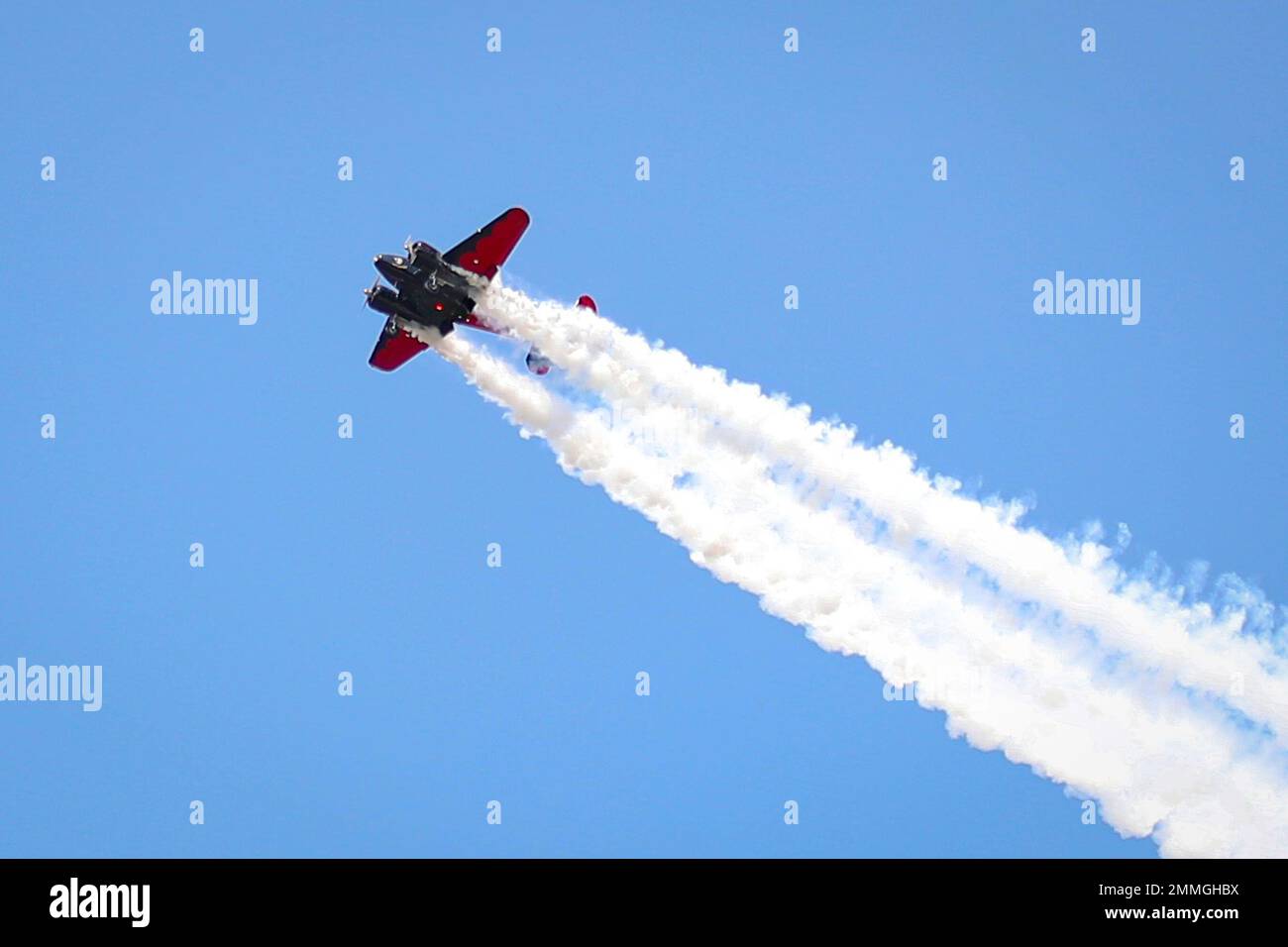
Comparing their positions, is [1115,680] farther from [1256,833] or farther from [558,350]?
[558,350]

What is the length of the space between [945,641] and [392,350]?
1786cm

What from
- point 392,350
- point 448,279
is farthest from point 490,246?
point 392,350

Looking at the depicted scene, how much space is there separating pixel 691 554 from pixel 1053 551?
29.5 ft

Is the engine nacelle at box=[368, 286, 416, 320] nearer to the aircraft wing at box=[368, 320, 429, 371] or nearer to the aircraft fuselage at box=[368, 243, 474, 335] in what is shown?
the aircraft fuselage at box=[368, 243, 474, 335]

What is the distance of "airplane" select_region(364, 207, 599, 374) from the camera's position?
45594mm

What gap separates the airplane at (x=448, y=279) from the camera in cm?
4559

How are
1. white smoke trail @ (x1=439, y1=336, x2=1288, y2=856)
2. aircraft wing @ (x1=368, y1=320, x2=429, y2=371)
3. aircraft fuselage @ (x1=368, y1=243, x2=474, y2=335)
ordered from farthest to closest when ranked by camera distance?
1. aircraft wing @ (x1=368, y1=320, x2=429, y2=371)
2. aircraft fuselage @ (x1=368, y1=243, x2=474, y2=335)
3. white smoke trail @ (x1=439, y1=336, x2=1288, y2=856)

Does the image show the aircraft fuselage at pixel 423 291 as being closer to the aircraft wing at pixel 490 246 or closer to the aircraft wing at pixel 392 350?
the aircraft wing at pixel 490 246

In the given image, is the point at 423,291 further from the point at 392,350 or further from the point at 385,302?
the point at 392,350

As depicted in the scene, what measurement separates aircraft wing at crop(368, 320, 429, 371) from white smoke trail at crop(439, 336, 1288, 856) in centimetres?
284

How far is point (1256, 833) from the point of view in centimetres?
4034

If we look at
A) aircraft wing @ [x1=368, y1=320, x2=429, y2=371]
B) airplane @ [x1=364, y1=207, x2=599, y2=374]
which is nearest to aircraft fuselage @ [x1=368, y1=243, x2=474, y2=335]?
airplane @ [x1=364, y1=207, x2=599, y2=374]

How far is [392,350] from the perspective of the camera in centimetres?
5059
